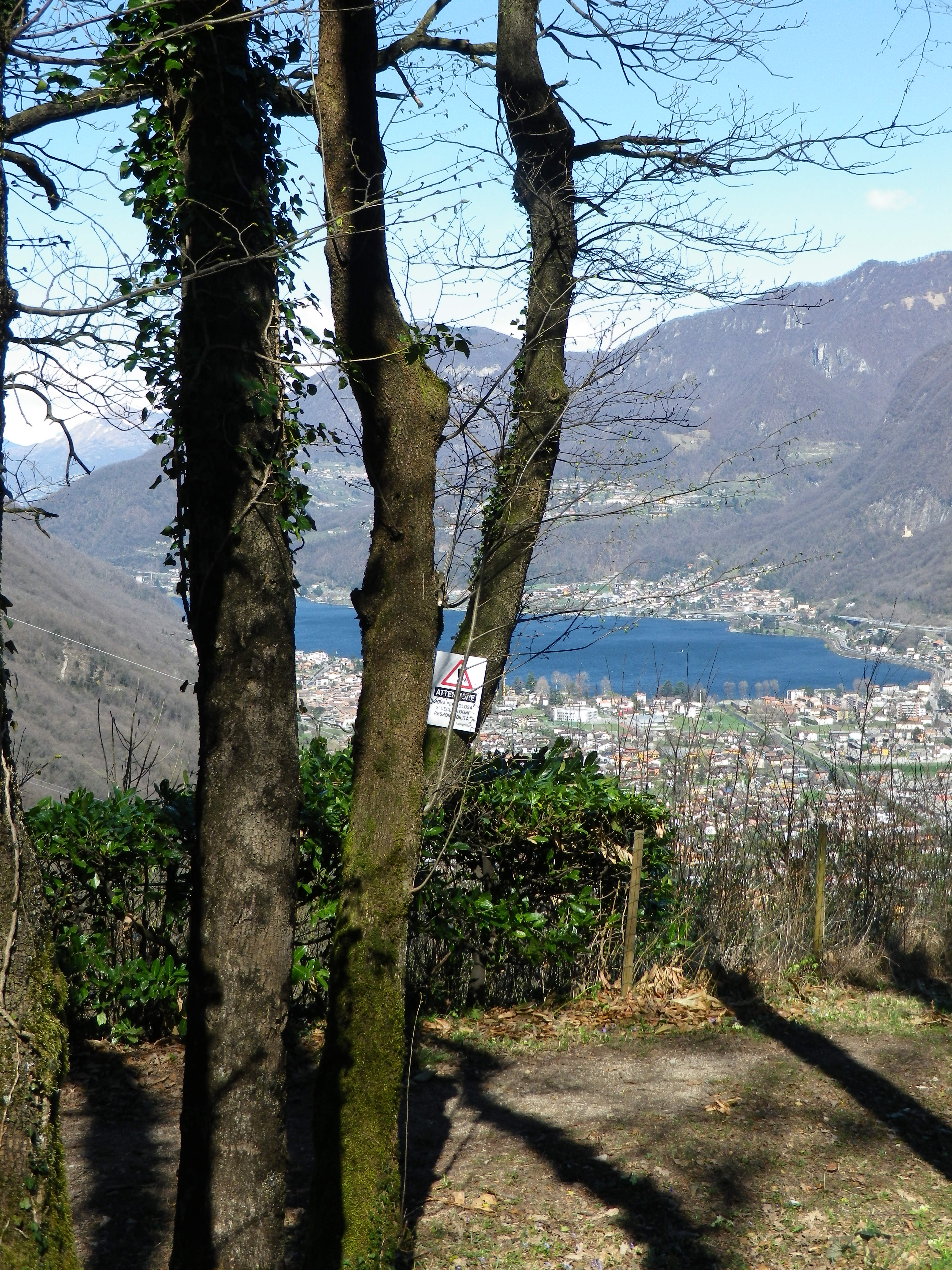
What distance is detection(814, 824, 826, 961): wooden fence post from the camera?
671cm

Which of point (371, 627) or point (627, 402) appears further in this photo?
point (627, 402)

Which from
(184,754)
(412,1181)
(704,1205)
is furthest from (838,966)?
(184,754)

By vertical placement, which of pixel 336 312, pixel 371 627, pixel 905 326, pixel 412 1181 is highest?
pixel 905 326

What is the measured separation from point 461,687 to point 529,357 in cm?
225

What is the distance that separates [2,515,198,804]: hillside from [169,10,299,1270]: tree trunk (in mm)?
3486

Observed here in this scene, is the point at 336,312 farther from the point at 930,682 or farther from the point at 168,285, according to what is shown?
the point at 930,682

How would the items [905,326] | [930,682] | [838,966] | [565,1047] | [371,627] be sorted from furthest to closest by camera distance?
[905,326] → [930,682] → [838,966] → [565,1047] → [371,627]

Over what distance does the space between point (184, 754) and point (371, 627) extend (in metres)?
5.57

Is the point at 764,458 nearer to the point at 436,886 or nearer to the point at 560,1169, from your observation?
the point at 436,886

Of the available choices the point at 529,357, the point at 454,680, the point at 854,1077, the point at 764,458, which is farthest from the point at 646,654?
the point at 854,1077

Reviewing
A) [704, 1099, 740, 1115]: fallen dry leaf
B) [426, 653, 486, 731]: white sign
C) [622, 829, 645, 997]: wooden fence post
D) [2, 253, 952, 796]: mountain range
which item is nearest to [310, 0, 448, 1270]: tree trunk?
[2, 253, 952, 796]: mountain range

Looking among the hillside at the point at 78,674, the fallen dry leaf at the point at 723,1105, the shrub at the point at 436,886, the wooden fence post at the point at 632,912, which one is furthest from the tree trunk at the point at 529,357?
the hillside at the point at 78,674

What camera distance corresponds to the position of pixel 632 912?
600 centimetres

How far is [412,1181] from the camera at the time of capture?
410 centimetres
